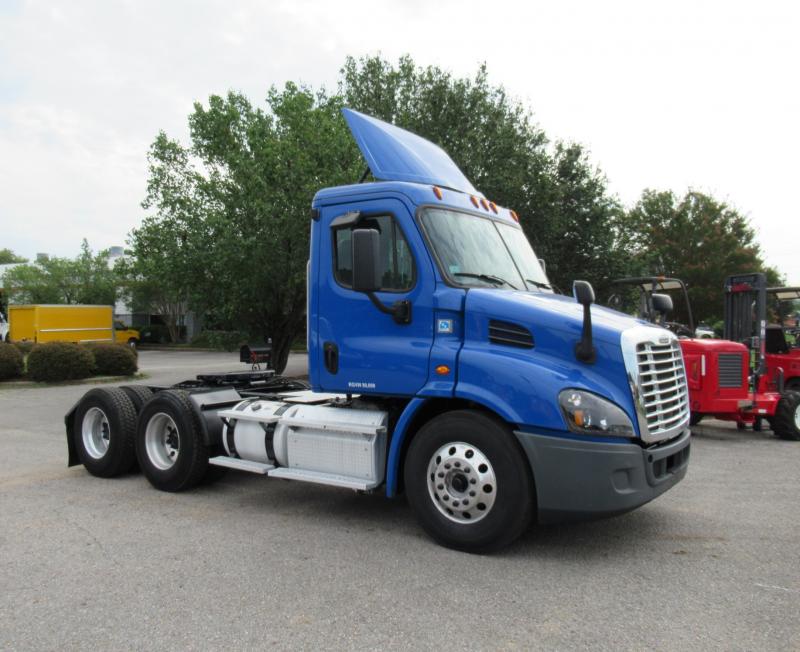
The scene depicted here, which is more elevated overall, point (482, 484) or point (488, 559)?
point (482, 484)

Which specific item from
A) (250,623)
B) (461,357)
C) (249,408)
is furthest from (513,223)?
(250,623)

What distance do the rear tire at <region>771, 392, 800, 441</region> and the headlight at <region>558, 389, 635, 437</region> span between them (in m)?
6.92

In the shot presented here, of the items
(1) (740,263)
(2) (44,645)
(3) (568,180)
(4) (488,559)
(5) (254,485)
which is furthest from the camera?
(1) (740,263)

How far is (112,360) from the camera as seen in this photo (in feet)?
69.2

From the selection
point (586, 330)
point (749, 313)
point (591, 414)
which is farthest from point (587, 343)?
point (749, 313)

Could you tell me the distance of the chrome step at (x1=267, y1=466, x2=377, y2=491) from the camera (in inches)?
203

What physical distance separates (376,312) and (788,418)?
304 inches

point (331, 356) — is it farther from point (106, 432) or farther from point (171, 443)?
point (106, 432)

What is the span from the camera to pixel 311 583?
4207mm

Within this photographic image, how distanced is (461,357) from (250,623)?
2.21 metres

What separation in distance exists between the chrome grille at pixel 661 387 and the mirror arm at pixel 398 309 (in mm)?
1672

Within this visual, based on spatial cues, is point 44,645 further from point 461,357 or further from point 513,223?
point 513,223

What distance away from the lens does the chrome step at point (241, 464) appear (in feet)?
19.1

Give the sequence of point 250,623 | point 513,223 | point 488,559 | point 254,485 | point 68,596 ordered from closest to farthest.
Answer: point 250,623 < point 68,596 < point 488,559 < point 513,223 < point 254,485
